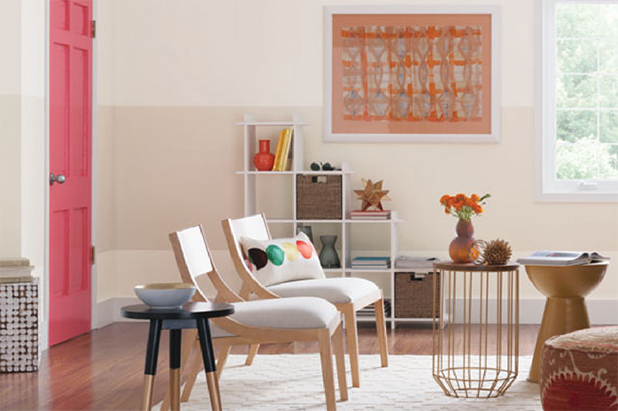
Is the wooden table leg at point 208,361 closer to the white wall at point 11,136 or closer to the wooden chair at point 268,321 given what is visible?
the wooden chair at point 268,321

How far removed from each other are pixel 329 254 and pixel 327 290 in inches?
66.8

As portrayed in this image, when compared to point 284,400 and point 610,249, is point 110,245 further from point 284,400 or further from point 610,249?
point 610,249

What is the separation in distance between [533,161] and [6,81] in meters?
3.28

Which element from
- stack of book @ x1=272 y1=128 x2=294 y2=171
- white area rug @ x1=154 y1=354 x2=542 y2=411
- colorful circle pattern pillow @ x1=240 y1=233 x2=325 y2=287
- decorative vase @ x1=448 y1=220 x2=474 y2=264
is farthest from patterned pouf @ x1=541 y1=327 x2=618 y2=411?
stack of book @ x1=272 y1=128 x2=294 y2=171

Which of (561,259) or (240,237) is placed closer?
(561,259)

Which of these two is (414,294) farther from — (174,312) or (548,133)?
(174,312)

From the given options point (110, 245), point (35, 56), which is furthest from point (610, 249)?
point (35, 56)

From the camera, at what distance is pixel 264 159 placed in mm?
6055

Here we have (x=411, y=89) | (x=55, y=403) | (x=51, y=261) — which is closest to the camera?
(x=55, y=403)

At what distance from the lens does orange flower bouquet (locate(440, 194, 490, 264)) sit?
160 inches

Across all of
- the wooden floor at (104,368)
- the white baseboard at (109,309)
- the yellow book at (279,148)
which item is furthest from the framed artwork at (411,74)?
the white baseboard at (109,309)

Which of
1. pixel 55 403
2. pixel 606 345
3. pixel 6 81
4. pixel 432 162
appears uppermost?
pixel 6 81

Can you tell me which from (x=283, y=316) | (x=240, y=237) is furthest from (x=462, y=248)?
(x=240, y=237)

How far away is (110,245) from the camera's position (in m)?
6.33
